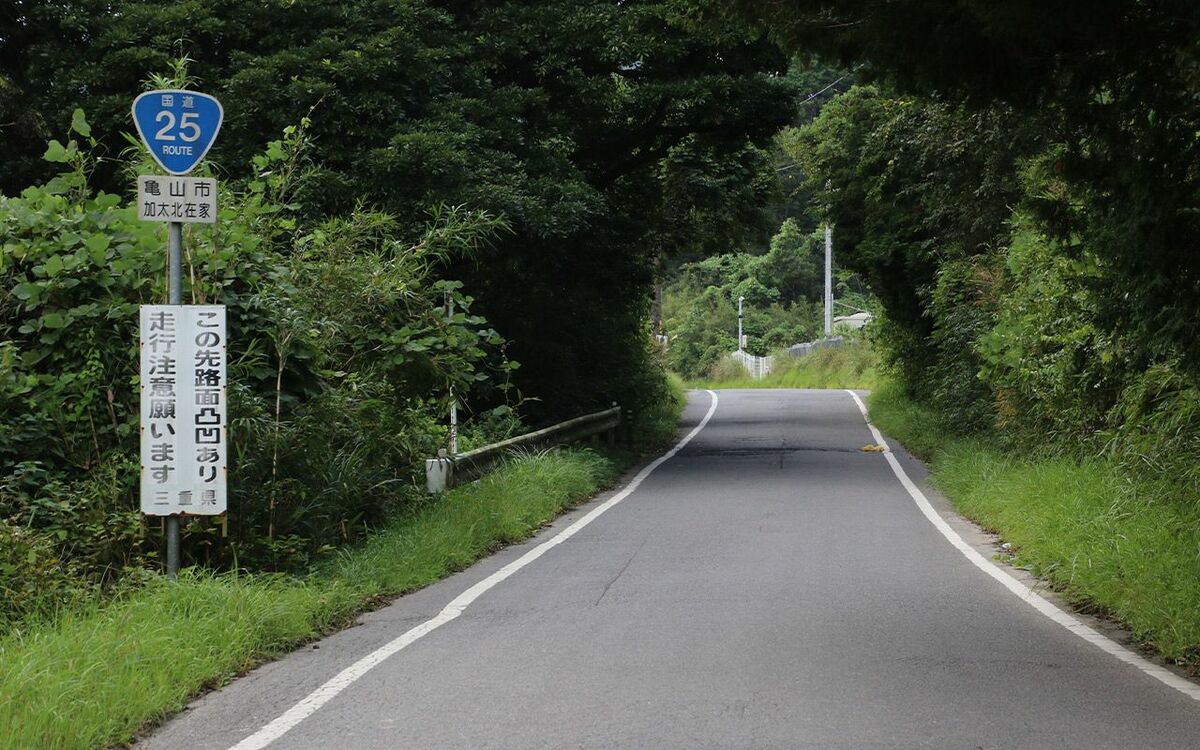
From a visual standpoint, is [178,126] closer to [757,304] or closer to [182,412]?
[182,412]

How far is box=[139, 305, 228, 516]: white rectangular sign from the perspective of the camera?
8.23 meters

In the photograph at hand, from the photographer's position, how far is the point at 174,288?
8297 mm

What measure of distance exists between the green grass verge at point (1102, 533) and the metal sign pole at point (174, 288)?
6.07 meters

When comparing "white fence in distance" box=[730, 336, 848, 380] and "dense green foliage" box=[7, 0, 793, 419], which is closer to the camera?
"dense green foliage" box=[7, 0, 793, 419]

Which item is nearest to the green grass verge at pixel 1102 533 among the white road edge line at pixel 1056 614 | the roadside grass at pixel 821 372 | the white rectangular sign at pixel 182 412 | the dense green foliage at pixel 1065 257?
the dense green foliage at pixel 1065 257

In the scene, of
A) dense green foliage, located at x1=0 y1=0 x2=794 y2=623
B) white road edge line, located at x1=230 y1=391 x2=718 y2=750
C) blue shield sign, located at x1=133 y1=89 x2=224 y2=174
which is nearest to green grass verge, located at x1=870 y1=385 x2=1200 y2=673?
white road edge line, located at x1=230 y1=391 x2=718 y2=750

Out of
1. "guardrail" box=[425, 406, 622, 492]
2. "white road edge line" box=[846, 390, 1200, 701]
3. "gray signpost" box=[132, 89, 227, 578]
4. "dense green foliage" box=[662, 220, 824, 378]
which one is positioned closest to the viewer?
"white road edge line" box=[846, 390, 1200, 701]

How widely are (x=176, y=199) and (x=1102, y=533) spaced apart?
7272 millimetres

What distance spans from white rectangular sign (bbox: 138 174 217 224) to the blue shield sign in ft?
0.79

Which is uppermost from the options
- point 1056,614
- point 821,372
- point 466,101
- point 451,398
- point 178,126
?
point 466,101

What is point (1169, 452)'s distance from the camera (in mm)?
10930

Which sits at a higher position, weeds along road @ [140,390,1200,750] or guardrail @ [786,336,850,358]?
guardrail @ [786,336,850,358]

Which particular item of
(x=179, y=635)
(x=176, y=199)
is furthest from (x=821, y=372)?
(x=179, y=635)

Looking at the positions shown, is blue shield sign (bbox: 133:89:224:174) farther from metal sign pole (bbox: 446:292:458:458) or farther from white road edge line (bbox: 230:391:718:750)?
white road edge line (bbox: 230:391:718:750)
